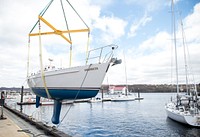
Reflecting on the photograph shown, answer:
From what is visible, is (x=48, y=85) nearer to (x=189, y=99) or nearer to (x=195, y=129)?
(x=195, y=129)

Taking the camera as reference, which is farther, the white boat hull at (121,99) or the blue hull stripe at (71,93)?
the white boat hull at (121,99)

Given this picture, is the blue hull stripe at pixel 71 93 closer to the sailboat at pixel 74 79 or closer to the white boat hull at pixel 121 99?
the sailboat at pixel 74 79

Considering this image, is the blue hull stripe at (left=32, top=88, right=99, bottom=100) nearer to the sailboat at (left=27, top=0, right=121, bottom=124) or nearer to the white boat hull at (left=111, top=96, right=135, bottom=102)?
the sailboat at (left=27, top=0, right=121, bottom=124)

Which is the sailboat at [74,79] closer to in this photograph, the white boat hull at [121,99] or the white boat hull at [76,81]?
the white boat hull at [76,81]

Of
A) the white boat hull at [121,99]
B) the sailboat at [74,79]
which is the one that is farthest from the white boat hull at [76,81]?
the white boat hull at [121,99]

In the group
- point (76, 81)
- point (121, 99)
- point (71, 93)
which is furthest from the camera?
point (121, 99)

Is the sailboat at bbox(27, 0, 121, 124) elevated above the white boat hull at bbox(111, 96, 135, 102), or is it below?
above

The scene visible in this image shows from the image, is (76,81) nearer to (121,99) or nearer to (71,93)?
(71,93)

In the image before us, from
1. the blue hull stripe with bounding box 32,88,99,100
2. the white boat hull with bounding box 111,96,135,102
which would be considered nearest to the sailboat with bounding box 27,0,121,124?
the blue hull stripe with bounding box 32,88,99,100

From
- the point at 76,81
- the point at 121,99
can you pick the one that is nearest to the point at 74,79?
the point at 76,81

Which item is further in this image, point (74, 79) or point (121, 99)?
point (121, 99)

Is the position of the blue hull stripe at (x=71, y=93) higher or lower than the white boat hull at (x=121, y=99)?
higher

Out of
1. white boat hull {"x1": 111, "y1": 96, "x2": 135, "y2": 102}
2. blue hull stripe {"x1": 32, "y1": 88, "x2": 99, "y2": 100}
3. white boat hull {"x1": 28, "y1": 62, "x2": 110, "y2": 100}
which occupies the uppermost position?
white boat hull {"x1": 28, "y1": 62, "x2": 110, "y2": 100}

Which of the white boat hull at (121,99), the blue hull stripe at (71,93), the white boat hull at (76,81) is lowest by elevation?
the white boat hull at (121,99)
